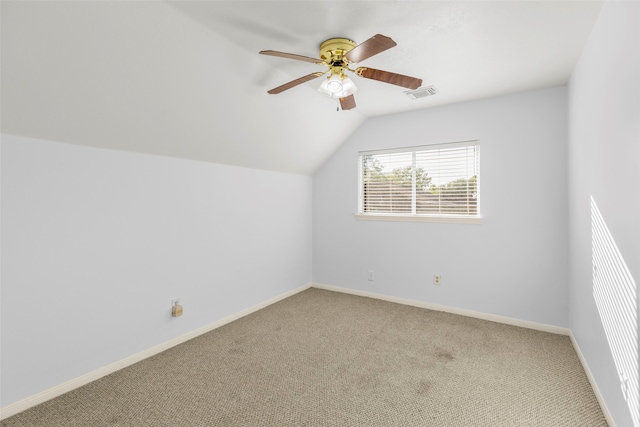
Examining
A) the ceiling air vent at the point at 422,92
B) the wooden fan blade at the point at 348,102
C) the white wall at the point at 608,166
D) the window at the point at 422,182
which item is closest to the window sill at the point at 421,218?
the window at the point at 422,182

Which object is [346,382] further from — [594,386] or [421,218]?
[421,218]

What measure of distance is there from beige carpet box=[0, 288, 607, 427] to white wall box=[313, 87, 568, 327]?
440 mm

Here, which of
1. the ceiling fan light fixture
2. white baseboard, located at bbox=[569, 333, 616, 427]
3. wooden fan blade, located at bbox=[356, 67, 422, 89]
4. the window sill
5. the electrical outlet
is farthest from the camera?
the window sill

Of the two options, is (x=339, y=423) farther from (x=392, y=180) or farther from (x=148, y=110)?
(x=392, y=180)

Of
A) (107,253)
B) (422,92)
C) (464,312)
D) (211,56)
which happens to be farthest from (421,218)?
(107,253)

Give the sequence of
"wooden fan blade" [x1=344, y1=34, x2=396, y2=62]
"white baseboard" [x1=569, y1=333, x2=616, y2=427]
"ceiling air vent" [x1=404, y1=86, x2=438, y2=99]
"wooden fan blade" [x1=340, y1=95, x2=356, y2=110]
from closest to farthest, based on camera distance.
A: "wooden fan blade" [x1=344, y1=34, x2=396, y2=62]
"white baseboard" [x1=569, y1=333, x2=616, y2=427]
"wooden fan blade" [x1=340, y1=95, x2=356, y2=110]
"ceiling air vent" [x1=404, y1=86, x2=438, y2=99]

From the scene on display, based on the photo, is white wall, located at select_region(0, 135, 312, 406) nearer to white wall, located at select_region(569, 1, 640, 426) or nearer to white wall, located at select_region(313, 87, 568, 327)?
white wall, located at select_region(313, 87, 568, 327)

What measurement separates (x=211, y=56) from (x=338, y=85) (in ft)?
3.00

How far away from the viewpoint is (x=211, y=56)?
7.41 ft

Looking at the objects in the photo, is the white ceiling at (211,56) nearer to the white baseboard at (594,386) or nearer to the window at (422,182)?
the window at (422,182)

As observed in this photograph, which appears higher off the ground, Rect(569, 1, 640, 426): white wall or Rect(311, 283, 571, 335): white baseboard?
Rect(569, 1, 640, 426): white wall

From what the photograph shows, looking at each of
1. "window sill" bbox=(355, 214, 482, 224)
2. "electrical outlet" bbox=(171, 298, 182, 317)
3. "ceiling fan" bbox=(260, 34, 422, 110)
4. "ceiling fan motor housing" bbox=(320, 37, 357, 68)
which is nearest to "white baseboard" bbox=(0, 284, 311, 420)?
"electrical outlet" bbox=(171, 298, 182, 317)

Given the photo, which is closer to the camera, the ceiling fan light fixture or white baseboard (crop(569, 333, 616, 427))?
white baseboard (crop(569, 333, 616, 427))

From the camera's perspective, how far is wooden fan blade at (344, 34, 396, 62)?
1652mm
